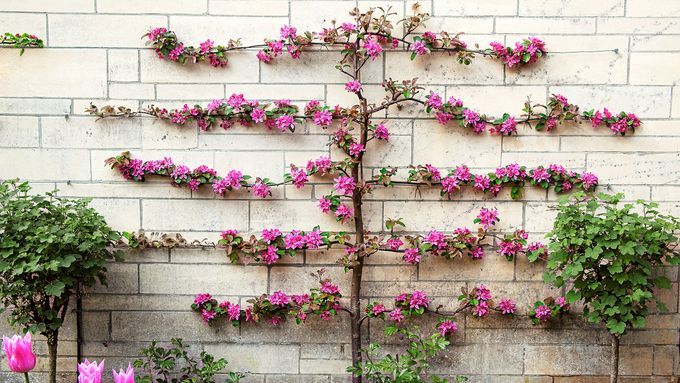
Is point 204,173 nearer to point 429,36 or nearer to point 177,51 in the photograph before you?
point 177,51

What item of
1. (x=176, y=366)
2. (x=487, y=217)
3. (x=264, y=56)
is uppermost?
(x=264, y=56)

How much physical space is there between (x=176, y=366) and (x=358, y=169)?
4.62ft

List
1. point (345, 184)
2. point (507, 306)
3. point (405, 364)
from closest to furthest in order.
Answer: point (405, 364) → point (345, 184) → point (507, 306)

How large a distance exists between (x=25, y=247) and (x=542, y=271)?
251cm

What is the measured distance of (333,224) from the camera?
3.22 meters

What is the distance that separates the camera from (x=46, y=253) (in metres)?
2.73

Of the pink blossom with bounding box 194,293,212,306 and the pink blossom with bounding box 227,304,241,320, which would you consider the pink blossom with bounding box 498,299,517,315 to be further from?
the pink blossom with bounding box 194,293,212,306

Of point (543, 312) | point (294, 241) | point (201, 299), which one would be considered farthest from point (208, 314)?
point (543, 312)

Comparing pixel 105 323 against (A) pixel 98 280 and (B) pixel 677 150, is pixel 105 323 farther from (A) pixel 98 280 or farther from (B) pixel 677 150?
(B) pixel 677 150

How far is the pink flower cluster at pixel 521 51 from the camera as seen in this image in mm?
3096

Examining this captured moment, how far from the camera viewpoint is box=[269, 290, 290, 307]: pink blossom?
10.3 ft

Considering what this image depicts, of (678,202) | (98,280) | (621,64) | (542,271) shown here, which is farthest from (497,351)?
(98,280)

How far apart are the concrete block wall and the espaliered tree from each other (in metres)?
0.06

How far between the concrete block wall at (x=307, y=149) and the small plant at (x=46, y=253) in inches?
12.1
